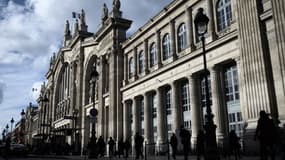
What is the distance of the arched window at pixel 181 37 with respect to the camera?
2776 centimetres

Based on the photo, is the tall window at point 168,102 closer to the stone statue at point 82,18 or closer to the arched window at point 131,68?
the arched window at point 131,68

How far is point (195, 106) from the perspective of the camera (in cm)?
2450

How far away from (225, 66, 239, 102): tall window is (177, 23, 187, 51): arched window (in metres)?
6.34

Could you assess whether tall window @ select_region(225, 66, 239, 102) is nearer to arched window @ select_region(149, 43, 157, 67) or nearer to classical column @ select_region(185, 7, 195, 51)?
Answer: classical column @ select_region(185, 7, 195, 51)

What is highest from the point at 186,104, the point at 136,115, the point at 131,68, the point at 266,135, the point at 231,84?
the point at 131,68

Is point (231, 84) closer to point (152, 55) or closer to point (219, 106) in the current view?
point (219, 106)

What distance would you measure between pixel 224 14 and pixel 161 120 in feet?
38.4

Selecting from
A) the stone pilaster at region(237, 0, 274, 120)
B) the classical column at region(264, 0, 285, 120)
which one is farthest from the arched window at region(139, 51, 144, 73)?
the classical column at region(264, 0, 285, 120)

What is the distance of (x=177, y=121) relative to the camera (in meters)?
26.8

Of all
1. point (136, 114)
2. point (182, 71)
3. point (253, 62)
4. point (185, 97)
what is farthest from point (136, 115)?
point (253, 62)

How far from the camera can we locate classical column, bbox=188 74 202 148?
24328mm

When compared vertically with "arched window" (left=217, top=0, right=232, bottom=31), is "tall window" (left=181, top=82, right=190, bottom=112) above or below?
below

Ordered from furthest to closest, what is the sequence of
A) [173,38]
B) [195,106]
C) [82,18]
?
[82,18] < [173,38] < [195,106]

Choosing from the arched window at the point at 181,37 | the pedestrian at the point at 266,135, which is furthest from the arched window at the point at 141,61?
the pedestrian at the point at 266,135
